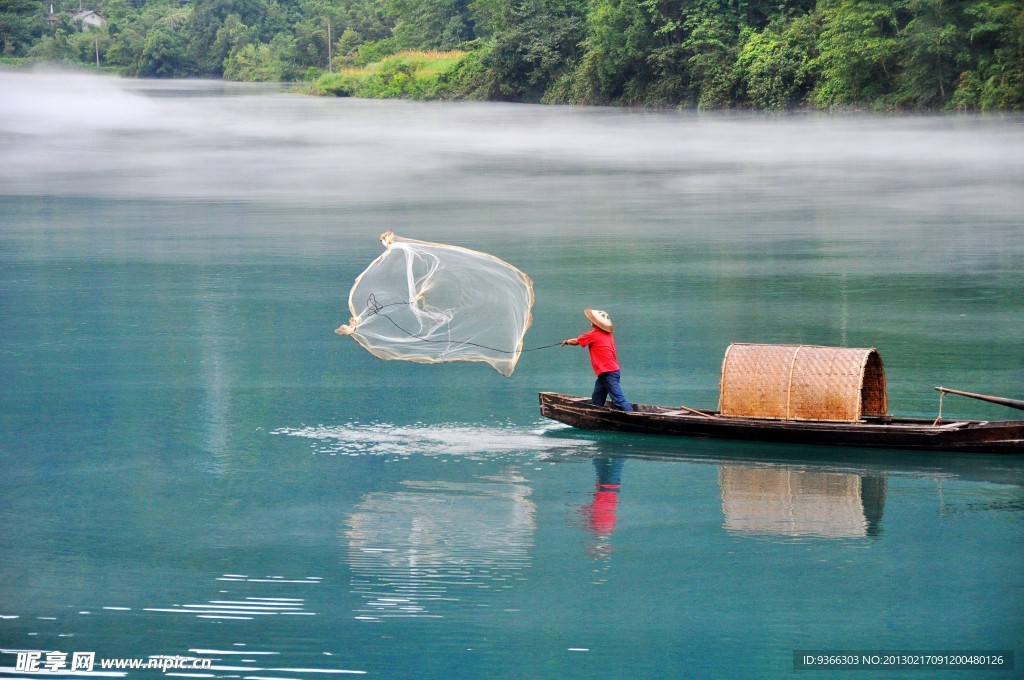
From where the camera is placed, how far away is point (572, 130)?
5097 centimetres

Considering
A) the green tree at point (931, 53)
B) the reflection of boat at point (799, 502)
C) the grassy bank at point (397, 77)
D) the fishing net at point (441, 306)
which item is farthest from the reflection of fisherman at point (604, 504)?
the grassy bank at point (397, 77)

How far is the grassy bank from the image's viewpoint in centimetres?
6034

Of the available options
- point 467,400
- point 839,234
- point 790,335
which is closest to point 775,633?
point 467,400

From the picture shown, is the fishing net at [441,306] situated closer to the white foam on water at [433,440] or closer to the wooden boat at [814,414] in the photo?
the white foam on water at [433,440]

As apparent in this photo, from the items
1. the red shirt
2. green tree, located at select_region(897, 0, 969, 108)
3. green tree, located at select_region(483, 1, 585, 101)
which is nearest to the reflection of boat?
the red shirt

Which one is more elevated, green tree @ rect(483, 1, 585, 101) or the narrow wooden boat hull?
green tree @ rect(483, 1, 585, 101)

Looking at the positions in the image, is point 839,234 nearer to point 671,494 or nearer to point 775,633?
point 671,494

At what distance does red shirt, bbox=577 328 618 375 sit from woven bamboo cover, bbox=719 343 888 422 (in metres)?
0.91

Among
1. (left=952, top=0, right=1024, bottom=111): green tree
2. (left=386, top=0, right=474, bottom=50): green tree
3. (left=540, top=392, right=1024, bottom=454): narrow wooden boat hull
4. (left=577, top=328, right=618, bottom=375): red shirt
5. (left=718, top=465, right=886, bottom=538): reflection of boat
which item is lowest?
(left=718, top=465, right=886, bottom=538): reflection of boat

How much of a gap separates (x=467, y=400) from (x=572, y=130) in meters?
38.8

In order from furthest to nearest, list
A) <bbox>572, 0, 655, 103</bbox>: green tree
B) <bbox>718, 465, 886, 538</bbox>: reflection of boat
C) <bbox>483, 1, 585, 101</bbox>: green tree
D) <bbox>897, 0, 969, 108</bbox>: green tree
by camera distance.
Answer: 1. <bbox>483, 1, 585, 101</bbox>: green tree
2. <bbox>572, 0, 655, 103</bbox>: green tree
3. <bbox>897, 0, 969, 108</bbox>: green tree
4. <bbox>718, 465, 886, 538</bbox>: reflection of boat

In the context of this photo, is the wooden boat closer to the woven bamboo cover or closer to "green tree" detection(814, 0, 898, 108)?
the woven bamboo cover

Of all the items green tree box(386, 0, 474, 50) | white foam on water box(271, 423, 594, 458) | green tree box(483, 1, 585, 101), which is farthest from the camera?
green tree box(386, 0, 474, 50)

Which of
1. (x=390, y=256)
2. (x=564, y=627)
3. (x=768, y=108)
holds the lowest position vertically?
(x=564, y=627)
